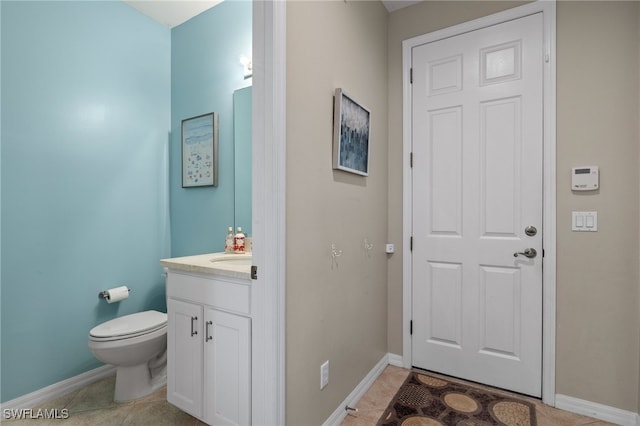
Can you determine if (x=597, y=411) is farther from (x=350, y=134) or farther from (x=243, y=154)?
(x=243, y=154)

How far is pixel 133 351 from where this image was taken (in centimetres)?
185

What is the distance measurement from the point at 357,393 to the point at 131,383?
138 centimetres

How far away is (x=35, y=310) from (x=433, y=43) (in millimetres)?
3125

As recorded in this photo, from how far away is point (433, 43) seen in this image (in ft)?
7.23

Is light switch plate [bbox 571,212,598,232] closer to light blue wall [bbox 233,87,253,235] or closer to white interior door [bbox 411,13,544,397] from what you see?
white interior door [bbox 411,13,544,397]

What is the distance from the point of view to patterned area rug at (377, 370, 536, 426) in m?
1.70

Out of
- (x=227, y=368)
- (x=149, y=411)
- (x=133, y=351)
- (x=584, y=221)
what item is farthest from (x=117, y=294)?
(x=584, y=221)

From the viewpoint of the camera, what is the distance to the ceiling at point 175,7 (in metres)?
2.35

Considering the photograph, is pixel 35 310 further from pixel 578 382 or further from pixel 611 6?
pixel 611 6

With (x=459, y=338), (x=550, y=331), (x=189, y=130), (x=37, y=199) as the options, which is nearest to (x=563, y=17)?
(x=550, y=331)

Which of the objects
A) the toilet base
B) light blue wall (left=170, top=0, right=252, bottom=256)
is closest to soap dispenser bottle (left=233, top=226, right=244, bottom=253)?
light blue wall (left=170, top=0, right=252, bottom=256)

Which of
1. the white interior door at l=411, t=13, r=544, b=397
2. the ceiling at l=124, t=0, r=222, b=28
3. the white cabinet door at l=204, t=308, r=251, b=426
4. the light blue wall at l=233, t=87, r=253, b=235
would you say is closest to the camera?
the white cabinet door at l=204, t=308, r=251, b=426

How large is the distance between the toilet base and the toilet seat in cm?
24

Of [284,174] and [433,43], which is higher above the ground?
[433,43]
